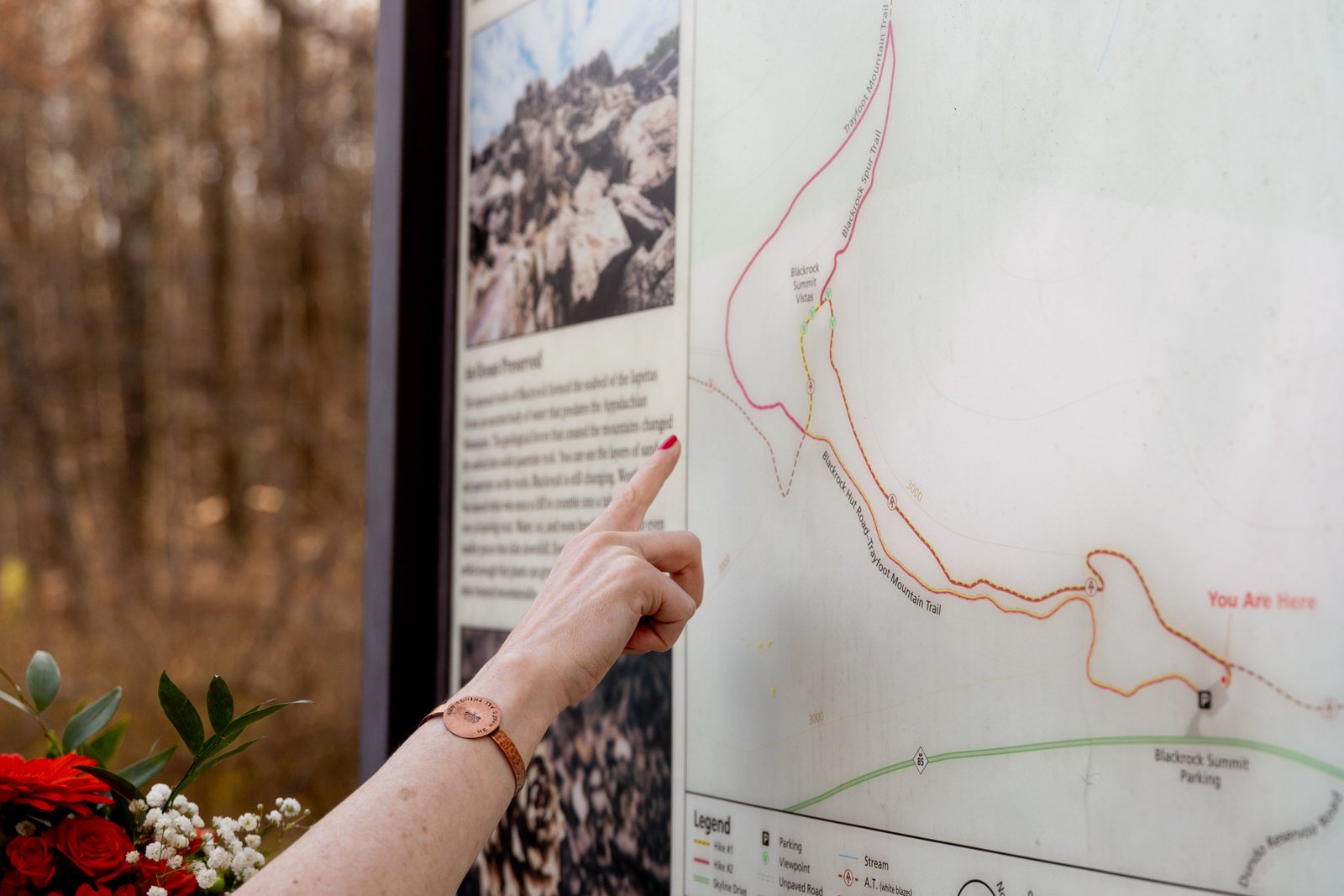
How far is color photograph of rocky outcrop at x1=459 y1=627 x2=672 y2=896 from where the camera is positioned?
3.62ft

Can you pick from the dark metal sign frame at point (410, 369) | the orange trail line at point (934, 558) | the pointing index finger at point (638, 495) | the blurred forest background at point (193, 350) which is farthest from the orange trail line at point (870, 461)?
the blurred forest background at point (193, 350)

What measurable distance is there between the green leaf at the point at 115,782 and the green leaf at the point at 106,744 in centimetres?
11

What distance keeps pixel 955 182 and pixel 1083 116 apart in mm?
112

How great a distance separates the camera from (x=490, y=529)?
4.38 ft

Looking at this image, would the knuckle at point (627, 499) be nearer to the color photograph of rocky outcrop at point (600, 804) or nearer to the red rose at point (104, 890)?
the color photograph of rocky outcrop at point (600, 804)

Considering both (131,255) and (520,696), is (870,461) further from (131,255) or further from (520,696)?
(131,255)

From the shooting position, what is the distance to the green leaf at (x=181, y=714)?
0.93 metres

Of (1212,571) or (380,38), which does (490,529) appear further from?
(1212,571)

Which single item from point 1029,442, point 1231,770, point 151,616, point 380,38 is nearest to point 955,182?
point 1029,442

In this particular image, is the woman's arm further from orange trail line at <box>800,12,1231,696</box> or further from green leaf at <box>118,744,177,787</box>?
green leaf at <box>118,744,177,787</box>

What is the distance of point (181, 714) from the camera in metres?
0.94

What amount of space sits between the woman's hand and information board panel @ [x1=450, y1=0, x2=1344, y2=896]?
0.27ft

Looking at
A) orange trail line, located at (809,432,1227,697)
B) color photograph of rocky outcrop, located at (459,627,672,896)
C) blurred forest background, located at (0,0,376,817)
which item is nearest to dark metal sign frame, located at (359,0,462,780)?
color photograph of rocky outcrop, located at (459,627,672,896)

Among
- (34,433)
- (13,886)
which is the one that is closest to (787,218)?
(13,886)
